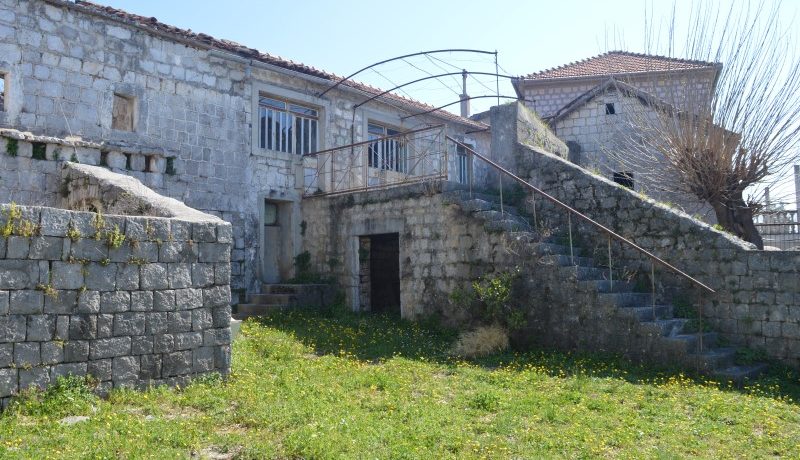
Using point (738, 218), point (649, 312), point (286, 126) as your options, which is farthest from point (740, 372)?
point (286, 126)

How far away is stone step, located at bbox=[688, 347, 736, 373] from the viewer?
7488 millimetres

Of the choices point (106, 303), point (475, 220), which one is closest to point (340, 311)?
point (475, 220)

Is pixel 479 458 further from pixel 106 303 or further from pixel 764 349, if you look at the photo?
pixel 764 349

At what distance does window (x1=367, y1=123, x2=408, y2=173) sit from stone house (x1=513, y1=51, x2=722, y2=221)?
4.25 m

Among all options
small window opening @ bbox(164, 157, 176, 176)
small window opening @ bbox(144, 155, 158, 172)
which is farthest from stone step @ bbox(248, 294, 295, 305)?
small window opening @ bbox(144, 155, 158, 172)

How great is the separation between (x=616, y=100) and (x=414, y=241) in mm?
8094

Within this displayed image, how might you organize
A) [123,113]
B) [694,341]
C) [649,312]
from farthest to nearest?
[123,113] → [649,312] → [694,341]

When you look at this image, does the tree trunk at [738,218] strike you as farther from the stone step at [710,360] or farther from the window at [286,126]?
the window at [286,126]

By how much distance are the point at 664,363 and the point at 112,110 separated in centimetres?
909

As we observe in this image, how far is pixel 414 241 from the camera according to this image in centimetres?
1085

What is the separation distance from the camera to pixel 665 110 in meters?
10.6

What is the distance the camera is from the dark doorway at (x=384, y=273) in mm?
12516

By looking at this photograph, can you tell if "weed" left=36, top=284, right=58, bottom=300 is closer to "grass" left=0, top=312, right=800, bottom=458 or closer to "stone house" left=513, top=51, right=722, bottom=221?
"grass" left=0, top=312, right=800, bottom=458

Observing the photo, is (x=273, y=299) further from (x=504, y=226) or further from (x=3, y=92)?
(x=3, y=92)
